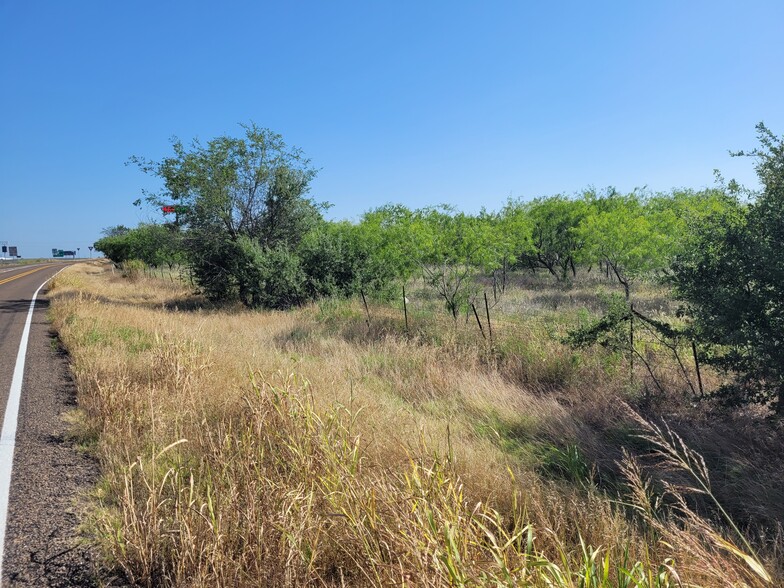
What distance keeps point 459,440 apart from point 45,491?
358 cm

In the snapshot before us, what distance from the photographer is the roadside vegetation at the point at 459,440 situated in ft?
8.60

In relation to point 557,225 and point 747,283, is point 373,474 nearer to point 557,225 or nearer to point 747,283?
point 747,283

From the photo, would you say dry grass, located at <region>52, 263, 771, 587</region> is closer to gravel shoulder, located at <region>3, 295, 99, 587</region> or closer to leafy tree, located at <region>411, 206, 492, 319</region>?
gravel shoulder, located at <region>3, 295, 99, 587</region>

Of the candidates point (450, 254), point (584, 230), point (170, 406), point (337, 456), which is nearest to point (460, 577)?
point (337, 456)

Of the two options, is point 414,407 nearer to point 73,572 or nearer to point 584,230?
point 73,572

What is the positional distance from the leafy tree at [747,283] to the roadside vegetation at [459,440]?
26 mm

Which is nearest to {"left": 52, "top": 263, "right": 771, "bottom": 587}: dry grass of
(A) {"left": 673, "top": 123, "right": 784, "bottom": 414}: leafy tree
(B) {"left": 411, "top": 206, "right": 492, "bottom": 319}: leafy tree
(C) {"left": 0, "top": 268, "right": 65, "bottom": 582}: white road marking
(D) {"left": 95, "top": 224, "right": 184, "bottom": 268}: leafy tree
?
(C) {"left": 0, "top": 268, "right": 65, "bottom": 582}: white road marking

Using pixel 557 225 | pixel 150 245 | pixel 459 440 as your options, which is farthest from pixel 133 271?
pixel 459 440

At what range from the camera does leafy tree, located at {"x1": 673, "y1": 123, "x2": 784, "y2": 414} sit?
547 centimetres

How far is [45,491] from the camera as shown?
3.90 m

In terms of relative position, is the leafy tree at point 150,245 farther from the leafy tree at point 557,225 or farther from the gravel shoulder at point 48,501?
the leafy tree at point 557,225

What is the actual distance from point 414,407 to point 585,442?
224cm

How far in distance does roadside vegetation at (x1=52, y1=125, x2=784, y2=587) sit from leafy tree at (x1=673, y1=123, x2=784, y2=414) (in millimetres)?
26

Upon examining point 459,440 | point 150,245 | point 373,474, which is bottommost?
point 459,440
